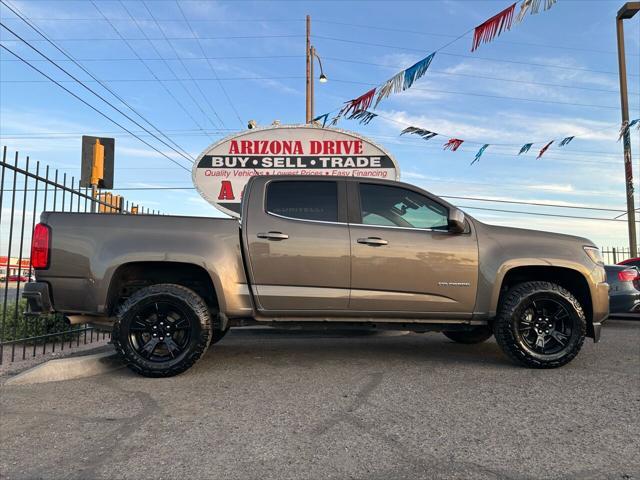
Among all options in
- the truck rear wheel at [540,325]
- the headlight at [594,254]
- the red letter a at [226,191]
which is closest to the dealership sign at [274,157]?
the red letter a at [226,191]

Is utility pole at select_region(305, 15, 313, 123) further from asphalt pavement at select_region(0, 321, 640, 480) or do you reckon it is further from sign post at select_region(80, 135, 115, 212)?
asphalt pavement at select_region(0, 321, 640, 480)

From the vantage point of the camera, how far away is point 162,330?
450 cm

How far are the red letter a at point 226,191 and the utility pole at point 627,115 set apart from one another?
11.0m


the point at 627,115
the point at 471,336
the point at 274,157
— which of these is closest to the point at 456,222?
the point at 471,336

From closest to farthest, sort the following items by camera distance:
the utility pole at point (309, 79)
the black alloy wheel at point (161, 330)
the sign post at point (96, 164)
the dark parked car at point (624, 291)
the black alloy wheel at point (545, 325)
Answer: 1. the black alloy wheel at point (161, 330)
2. the black alloy wheel at point (545, 325)
3. the sign post at point (96, 164)
4. the dark parked car at point (624, 291)
5. the utility pole at point (309, 79)

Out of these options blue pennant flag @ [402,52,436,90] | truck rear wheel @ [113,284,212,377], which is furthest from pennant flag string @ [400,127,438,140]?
truck rear wheel @ [113,284,212,377]

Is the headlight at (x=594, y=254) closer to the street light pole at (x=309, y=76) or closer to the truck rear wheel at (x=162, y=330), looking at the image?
the truck rear wheel at (x=162, y=330)

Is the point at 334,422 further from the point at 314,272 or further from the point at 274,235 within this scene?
the point at 274,235

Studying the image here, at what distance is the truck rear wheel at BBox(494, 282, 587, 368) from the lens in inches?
187

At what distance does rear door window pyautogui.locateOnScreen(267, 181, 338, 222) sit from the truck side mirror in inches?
46.6

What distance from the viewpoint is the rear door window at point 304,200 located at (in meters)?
4.88

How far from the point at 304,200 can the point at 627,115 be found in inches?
505

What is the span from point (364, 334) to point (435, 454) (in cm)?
473

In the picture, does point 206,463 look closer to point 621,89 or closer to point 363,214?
point 363,214
